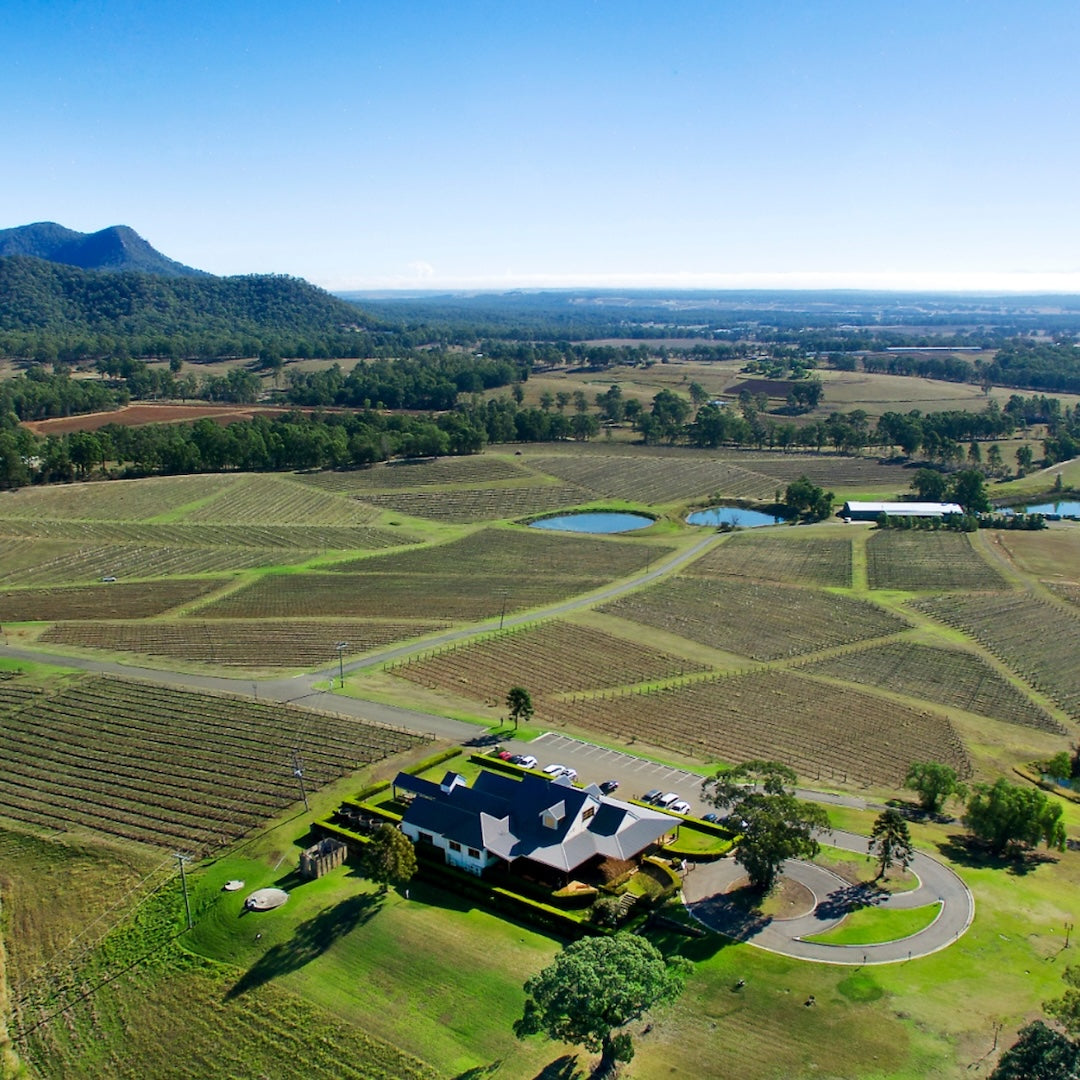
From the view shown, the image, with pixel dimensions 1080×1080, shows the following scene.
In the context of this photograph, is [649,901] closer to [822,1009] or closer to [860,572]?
[822,1009]

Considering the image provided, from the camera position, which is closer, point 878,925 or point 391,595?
point 878,925

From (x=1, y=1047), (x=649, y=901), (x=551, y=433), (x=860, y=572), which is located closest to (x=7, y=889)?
(x=1, y=1047)

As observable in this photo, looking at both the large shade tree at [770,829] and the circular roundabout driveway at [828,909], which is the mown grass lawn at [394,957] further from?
the large shade tree at [770,829]

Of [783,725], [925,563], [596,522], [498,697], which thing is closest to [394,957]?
[498,697]

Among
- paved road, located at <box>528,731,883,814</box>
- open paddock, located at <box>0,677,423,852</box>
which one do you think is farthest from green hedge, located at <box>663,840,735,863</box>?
open paddock, located at <box>0,677,423,852</box>

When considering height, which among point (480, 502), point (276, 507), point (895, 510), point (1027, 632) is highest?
point (276, 507)

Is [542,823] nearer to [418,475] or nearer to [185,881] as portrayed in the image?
[185,881]

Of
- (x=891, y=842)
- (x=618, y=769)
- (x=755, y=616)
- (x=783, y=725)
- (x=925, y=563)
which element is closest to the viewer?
(x=891, y=842)

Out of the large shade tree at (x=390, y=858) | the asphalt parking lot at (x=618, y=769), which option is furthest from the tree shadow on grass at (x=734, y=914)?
the large shade tree at (x=390, y=858)
